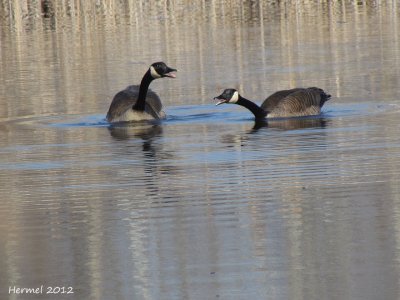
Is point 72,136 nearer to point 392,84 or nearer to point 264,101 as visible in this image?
point 264,101

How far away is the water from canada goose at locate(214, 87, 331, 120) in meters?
0.33

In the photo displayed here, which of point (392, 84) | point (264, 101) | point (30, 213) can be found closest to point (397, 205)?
point (30, 213)

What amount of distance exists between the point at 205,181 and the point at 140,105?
22.4 feet

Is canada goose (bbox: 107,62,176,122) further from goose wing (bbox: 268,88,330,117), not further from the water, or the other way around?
goose wing (bbox: 268,88,330,117)

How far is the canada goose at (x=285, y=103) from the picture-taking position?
18016 mm

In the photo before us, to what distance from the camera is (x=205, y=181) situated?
12109 millimetres

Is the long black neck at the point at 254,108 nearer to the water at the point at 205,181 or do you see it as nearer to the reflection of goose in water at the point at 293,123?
the reflection of goose in water at the point at 293,123

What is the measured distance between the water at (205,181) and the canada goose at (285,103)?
1.09ft

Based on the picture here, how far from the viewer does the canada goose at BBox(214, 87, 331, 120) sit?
18016 millimetres

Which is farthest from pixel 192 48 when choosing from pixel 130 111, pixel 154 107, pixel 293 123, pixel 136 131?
pixel 293 123

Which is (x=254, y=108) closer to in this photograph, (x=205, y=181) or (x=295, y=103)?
(x=295, y=103)

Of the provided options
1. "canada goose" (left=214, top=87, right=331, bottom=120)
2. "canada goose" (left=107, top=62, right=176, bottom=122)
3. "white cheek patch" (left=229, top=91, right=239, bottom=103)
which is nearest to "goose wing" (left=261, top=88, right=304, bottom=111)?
"canada goose" (left=214, top=87, right=331, bottom=120)

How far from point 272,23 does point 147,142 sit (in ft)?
65.7

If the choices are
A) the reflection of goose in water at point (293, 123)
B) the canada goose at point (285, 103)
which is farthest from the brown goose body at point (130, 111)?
the reflection of goose in water at point (293, 123)
